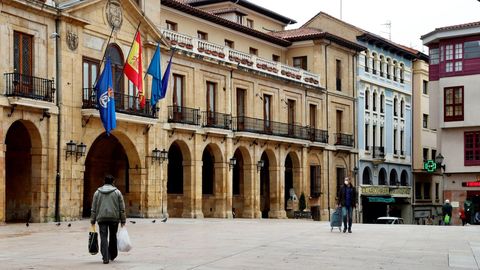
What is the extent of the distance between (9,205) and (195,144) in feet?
39.5

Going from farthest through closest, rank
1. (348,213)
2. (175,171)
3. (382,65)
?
(382,65), (175,171), (348,213)

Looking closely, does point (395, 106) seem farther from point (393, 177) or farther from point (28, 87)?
point (28, 87)

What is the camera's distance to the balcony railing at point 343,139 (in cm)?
5784

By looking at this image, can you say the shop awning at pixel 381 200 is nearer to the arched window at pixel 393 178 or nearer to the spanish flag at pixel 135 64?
the arched window at pixel 393 178

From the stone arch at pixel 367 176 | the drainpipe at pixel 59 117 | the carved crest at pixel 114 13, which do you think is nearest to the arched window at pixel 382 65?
the stone arch at pixel 367 176

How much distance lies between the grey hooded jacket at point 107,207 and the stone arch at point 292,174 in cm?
3830

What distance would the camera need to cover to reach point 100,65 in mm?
35156

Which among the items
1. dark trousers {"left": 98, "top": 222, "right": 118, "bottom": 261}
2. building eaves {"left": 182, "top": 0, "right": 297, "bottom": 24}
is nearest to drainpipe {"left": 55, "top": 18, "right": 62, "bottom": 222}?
dark trousers {"left": 98, "top": 222, "right": 118, "bottom": 261}

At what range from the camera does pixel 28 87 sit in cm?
3114

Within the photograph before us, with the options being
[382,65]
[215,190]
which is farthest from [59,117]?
[382,65]

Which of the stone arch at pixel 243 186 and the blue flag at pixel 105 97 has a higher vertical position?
the blue flag at pixel 105 97

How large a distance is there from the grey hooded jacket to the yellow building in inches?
627

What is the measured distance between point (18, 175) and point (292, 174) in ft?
79.5

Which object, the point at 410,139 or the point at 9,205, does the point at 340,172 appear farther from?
the point at 9,205
